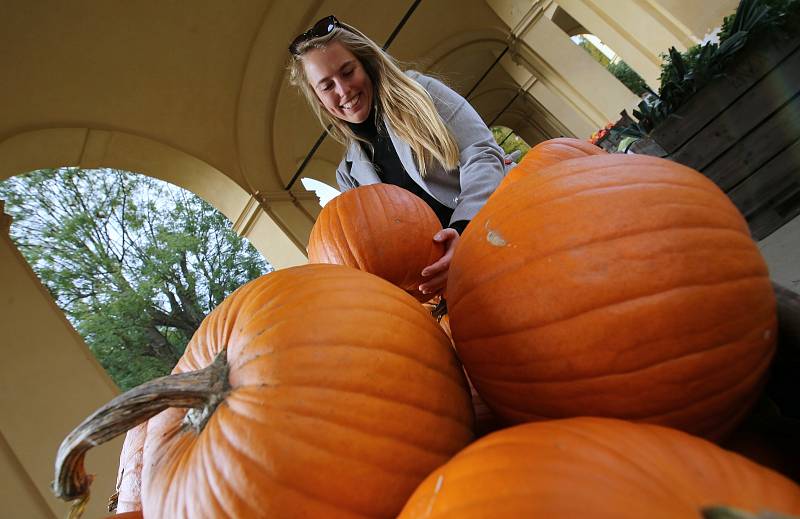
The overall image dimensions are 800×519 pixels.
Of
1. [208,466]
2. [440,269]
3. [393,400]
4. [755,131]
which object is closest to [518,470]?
[393,400]

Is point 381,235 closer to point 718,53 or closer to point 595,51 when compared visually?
point 718,53

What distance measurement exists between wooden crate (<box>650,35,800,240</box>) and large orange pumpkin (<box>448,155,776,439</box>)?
4.67ft

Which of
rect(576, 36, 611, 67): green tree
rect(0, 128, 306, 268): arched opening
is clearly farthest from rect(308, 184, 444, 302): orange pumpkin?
rect(576, 36, 611, 67): green tree

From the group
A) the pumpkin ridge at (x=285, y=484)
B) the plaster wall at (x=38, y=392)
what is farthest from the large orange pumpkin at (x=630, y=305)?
the plaster wall at (x=38, y=392)

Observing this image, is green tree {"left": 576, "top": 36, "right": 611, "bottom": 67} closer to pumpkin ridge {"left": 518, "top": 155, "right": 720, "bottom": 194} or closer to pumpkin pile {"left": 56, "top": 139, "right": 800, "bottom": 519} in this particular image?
pumpkin ridge {"left": 518, "top": 155, "right": 720, "bottom": 194}

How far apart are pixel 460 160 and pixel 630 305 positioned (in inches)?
51.1

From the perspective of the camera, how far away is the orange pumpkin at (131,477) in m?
0.78

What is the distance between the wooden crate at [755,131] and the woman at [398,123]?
2.62 feet

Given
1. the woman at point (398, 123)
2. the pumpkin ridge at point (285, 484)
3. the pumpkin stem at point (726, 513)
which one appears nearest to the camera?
the pumpkin stem at point (726, 513)

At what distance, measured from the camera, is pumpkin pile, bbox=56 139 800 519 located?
0.38m

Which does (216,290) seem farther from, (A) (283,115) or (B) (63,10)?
(B) (63,10)

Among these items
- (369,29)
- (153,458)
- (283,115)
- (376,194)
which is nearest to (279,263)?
(283,115)

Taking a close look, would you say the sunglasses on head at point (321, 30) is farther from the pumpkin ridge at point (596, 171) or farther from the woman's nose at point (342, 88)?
the pumpkin ridge at point (596, 171)

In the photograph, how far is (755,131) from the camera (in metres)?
1.50
